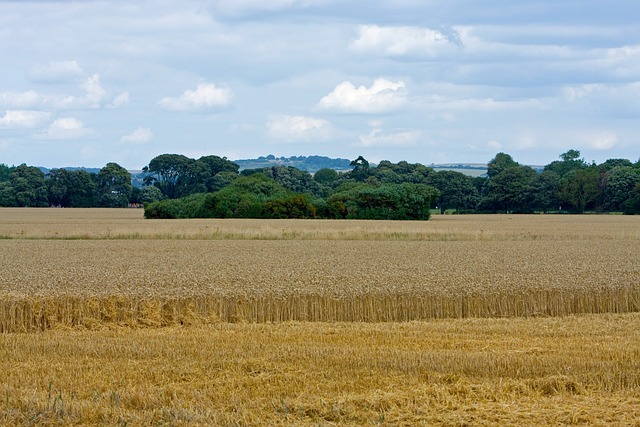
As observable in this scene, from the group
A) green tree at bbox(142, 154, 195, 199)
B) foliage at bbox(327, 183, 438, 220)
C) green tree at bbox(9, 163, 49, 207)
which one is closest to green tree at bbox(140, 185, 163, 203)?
green tree at bbox(142, 154, 195, 199)

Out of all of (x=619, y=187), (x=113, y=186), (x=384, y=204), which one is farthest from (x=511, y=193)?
(x=113, y=186)

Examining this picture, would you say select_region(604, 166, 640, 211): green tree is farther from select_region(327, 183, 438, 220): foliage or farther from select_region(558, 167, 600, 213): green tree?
select_region(327, 183, 438, 220): foliage

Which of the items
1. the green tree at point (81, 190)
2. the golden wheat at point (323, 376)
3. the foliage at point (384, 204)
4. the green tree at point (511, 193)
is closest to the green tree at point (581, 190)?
the green tree at point (511, 193)

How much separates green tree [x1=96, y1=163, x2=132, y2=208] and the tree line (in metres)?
0.14

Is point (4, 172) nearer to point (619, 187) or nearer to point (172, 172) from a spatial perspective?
point (172, 172)

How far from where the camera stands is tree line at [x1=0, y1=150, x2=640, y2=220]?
76.0 meters

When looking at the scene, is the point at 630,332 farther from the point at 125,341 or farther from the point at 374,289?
the point at 125,341

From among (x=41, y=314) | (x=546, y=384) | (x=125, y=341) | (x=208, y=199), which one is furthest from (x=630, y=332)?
(x=208, y=199)

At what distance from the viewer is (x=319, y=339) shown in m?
15.3

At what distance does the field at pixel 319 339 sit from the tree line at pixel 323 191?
45504mm

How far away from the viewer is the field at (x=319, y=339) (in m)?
10.5

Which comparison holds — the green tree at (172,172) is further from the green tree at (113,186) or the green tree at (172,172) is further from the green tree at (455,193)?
the green tree at (455,193)

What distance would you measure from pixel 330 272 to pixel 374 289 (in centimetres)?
423

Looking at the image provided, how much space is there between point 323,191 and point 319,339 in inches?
4026
